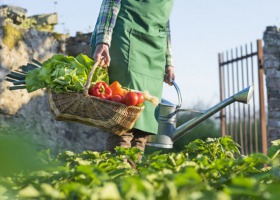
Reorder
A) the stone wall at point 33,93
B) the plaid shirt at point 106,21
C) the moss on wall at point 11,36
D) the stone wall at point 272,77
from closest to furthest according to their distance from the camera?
1. the plaid shirt at point 106,21
2. the stone wall at point 33,93
3. the moss on wall at point 11,36
4. the stone wall at point 272,77

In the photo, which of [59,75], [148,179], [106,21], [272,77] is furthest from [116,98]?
[272,77]

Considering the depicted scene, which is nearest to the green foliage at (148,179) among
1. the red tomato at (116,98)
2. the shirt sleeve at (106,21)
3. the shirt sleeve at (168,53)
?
the red tomato at (116,98)

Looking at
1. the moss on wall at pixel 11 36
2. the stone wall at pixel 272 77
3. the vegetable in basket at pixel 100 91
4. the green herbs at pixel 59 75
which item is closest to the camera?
the green herbs at pixel 59 75

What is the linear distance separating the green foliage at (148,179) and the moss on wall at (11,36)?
4307 millimetres

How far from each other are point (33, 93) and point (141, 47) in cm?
270

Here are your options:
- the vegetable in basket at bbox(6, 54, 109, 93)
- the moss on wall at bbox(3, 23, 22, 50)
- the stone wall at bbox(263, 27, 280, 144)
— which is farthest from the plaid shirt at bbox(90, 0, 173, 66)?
the stone wall at bbox(263, 27, 280, 144)

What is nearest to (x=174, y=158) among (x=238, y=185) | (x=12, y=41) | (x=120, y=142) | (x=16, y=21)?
(x=238, y=185)

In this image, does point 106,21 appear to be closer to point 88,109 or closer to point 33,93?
point 88,109

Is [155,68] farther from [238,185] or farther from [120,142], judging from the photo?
[238,185]

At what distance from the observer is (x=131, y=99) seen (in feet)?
7.84

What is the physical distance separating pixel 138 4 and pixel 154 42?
232 mm

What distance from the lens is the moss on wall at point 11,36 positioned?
5.24 m

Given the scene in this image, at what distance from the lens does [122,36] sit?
2889mm

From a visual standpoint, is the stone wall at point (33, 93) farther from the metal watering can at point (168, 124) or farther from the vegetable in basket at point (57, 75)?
the vegetable in basket at point (57, 75)
